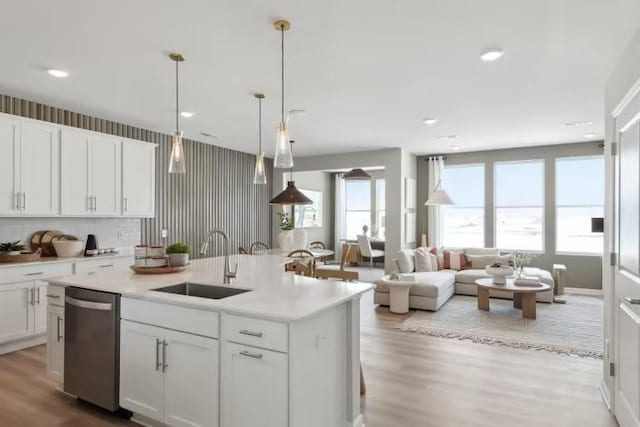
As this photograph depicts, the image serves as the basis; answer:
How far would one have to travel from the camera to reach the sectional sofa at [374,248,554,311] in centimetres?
562

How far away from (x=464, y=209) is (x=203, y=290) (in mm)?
6725

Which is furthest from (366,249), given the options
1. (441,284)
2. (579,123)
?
(579,123)

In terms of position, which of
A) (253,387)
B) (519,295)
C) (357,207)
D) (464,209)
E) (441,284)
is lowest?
(519,295)


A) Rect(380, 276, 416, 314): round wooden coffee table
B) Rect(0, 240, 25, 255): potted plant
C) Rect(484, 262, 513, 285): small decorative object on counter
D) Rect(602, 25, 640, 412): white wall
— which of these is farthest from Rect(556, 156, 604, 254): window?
Rect(0, 240, 25, 255): potted plant

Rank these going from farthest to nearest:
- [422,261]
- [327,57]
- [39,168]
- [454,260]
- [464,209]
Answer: [464,209] → [454,260] → [422,261] → [39,168] → [327,57]

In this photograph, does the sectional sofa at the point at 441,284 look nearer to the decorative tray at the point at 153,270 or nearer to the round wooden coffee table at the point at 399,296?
the round wooden coffee table at the point at 399,296

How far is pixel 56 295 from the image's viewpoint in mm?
2887

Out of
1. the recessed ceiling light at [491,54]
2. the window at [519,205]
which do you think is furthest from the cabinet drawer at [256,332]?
the window at [519,205]

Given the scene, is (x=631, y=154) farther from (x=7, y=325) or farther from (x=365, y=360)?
(x=7, y=325)

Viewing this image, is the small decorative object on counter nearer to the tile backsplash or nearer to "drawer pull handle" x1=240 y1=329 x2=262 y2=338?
"drawer pull handle" x1=240 y1=329 x2=262 y2=338

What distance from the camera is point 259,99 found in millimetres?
4242

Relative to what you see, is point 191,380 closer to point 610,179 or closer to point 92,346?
point 92,346

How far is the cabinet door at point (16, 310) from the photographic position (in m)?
3.81

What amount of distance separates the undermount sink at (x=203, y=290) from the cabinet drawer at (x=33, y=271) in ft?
7.60
